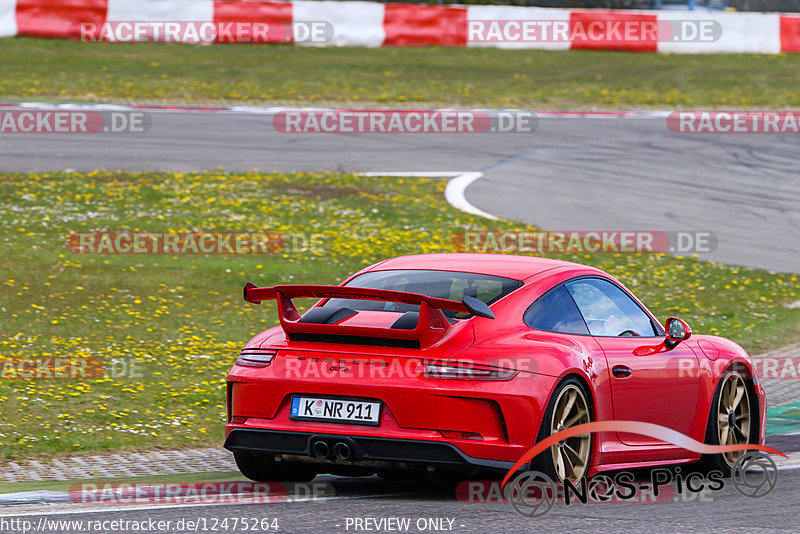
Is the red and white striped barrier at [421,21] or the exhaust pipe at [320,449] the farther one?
the red and white striped barrier at [421,21]

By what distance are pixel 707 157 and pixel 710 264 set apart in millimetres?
5643

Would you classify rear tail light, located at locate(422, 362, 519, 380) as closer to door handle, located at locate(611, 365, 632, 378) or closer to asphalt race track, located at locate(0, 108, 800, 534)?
door handle, located at locate(611, 365, 632, 378)

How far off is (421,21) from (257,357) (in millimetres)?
23342

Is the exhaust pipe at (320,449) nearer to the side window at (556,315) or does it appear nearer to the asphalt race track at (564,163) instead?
the side window at (556,315)

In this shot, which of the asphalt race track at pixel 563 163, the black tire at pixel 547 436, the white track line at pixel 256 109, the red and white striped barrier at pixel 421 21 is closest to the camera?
the black tire at pixel 547 436

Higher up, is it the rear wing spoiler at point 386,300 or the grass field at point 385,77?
the grass field at point 385,77

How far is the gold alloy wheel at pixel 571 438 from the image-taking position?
20.4 feet

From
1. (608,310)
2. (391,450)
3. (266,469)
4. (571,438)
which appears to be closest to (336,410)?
(391,450)

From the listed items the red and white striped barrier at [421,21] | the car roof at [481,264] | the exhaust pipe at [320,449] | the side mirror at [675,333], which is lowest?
the exhaust pipe at [320,449]

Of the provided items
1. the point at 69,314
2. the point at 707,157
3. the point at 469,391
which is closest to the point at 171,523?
the point at 469,391

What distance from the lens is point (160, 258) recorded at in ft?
45.4

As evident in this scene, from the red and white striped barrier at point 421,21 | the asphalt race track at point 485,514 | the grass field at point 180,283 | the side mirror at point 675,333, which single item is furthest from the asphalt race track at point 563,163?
the asphalt race track at point 485,514

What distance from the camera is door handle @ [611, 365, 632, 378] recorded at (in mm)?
6723

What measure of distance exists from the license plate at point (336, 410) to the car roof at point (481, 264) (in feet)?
4.02
